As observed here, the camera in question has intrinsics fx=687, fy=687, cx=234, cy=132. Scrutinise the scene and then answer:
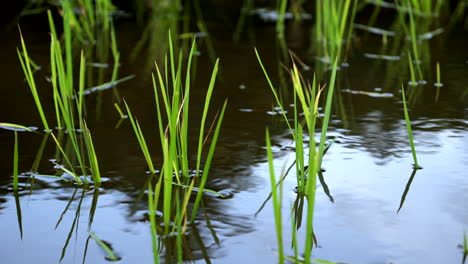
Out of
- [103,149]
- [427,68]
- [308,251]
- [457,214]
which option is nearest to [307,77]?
[427,68]

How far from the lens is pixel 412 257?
1079 millimetres

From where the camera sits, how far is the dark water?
112 cm

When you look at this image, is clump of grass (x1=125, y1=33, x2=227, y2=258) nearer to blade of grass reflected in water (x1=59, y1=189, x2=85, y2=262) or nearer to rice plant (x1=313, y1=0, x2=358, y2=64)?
blade of grass reflected in water (x1=59, y1=189, x2=85, y2=262)

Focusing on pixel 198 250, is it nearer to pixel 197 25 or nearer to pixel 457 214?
pixel 457 214

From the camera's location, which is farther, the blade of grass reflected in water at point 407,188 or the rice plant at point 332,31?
the rice plant at point 332,31

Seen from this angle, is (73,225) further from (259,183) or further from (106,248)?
(259,183)

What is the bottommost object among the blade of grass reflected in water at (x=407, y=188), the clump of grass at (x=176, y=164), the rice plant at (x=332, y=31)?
the blade of grass reflected in water at (x=407, y=188)

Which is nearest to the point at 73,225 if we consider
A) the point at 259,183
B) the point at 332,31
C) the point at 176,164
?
the point at 176,164

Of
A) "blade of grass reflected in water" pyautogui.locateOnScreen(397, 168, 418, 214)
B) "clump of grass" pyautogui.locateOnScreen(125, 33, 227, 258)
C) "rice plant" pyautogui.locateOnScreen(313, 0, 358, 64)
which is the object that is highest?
"rice plant" pyautogui.locateOnScreen(313, 0, 358, 64)

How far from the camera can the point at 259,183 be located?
4.51 ft

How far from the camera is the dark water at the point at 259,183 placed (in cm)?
112

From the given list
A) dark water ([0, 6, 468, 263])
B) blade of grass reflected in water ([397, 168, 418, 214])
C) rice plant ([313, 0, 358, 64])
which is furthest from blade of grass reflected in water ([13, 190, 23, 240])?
rice plant ([313, 0, 358, 64])

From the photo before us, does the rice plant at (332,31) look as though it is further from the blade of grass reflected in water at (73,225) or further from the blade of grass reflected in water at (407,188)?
the blade of grass reflected in water at (73,225)

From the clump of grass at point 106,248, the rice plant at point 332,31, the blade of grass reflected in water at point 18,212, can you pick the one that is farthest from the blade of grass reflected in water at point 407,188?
the rice plant at point 332,31
